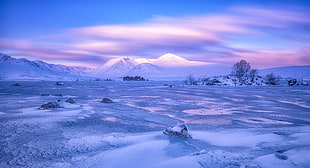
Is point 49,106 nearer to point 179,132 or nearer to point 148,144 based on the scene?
point 148,144

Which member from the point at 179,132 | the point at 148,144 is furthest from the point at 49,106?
the point at 179,132

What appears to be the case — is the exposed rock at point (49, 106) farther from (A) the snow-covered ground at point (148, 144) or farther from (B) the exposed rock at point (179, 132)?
(B) the exposed rock at point (179, 132)

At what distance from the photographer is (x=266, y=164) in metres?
4.06

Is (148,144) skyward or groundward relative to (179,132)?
groundward

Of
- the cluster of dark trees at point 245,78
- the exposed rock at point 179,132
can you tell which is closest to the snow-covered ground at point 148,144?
the exposed rock at point 179,132

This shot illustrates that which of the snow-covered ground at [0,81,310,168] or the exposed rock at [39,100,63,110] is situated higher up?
the exposed rock at [39,100,63,110]

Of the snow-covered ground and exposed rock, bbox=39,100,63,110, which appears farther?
exposed rock, bbox=39,100,63,110

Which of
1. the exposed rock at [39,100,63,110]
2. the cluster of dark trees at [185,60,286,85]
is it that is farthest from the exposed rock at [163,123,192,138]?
the cluster of dark trees at [185,60,286,85]

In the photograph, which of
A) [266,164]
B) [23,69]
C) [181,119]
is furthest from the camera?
[23,69]

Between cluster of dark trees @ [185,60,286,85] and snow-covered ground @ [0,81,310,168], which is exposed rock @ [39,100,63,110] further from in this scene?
cluster of dark trees @ [185,60,286,85]

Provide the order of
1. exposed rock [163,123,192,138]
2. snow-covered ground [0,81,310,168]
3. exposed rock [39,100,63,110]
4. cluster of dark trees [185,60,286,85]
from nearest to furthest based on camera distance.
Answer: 1. snow-covered ground [0,81,310,168]
2. exposed rock [163,123,192,138]
3. exposed rock [39,100,63,110]
4. cluster of dark trees [185,60,286,85]

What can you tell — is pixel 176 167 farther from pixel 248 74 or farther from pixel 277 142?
pixel 248 74

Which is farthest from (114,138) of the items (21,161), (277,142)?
(277,142)

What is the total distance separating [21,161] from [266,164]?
4846mm
